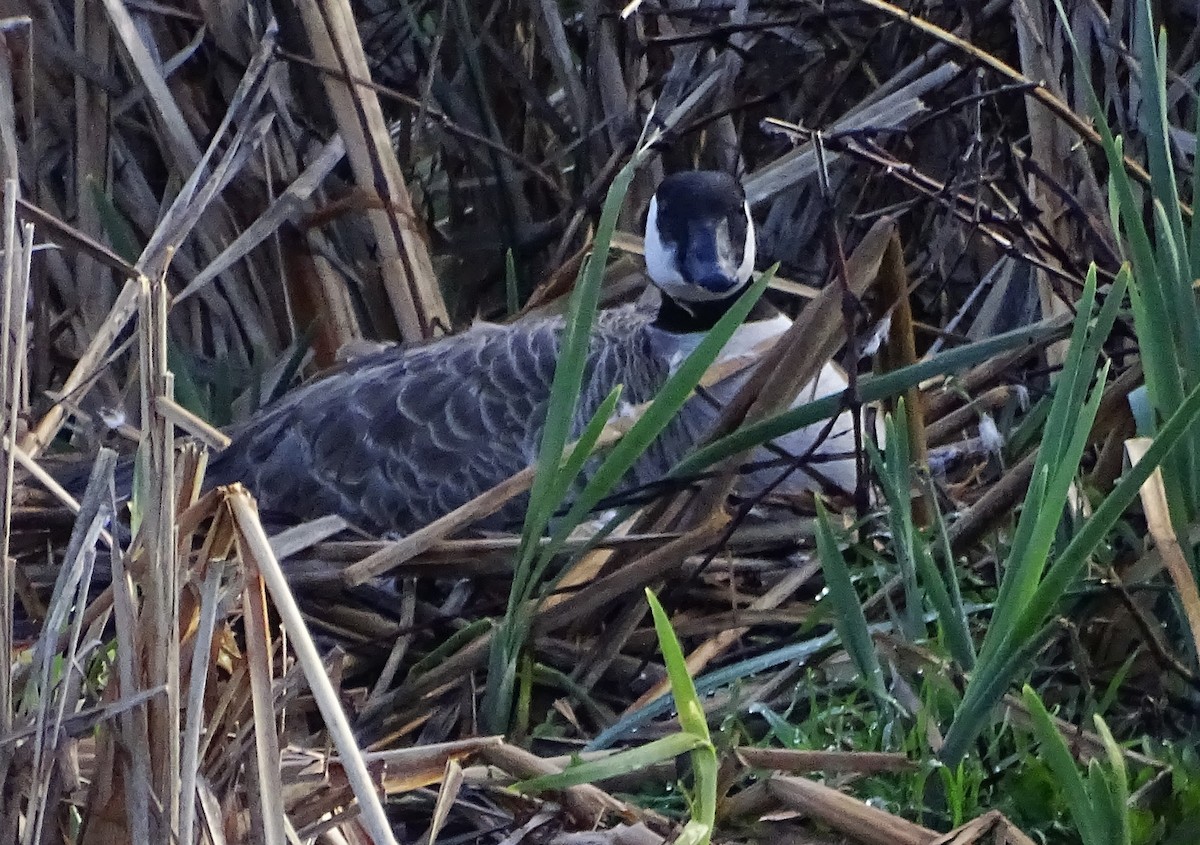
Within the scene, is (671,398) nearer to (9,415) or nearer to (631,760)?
(631,760)

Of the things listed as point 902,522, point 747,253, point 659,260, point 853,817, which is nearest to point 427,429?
point 659,260

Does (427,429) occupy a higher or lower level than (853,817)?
higher

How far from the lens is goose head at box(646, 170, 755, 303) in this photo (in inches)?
90.4

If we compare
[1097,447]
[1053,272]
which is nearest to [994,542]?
[1097,447]

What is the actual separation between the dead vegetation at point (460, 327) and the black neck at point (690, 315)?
0.19 meters

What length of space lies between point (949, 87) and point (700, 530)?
90 cm

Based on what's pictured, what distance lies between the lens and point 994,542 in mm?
1610

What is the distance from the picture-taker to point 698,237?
7.52ft

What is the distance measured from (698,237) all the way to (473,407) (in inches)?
16.9

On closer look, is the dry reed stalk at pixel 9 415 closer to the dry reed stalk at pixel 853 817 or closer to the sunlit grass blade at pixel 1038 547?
the dry reed stalk at pixel 853 817

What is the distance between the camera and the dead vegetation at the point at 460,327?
1.17 metres

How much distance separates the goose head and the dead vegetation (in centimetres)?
12

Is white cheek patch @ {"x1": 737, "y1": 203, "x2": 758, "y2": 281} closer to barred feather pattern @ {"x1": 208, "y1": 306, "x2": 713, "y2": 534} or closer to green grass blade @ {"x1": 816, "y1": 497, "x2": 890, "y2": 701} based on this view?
barred feather pattern @ {"x1": 208, "y1": 306, "x2": 713, "y2": 534}

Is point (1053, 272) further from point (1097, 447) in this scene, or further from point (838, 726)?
point (838, 726)
